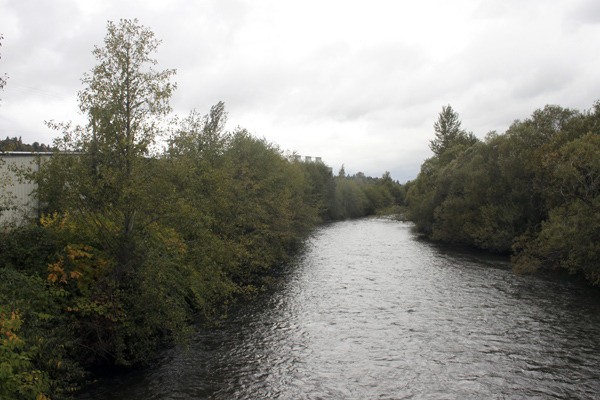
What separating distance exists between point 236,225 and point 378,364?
667 inches

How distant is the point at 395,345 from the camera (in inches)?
704

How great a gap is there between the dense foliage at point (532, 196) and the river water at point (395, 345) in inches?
111

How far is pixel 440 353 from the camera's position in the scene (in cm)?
1694

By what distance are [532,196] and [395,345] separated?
2945cm

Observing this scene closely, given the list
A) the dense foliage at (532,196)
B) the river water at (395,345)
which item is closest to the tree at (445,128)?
the dense foliage at (532,196)

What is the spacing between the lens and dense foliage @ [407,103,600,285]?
91.6 ft

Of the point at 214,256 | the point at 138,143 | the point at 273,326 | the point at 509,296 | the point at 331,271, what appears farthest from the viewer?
the point at 331,271

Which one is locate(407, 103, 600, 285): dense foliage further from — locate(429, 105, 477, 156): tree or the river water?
locate(429, 105, 477, 156): tree

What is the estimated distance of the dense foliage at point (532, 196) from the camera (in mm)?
27922

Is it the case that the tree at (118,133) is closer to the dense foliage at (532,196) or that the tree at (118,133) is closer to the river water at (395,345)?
the river water at (395,345)

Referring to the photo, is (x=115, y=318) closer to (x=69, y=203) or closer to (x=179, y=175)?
(x=69, y=203)

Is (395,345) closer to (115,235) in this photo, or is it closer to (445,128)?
(115,235)

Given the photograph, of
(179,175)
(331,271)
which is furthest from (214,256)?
(331,271)

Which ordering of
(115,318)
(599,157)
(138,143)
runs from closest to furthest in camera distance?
(115,318) → (138,143) → (599,157)
